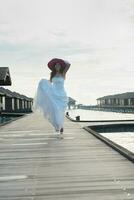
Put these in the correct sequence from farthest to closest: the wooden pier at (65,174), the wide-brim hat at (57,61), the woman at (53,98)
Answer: the woman at (53,98)
the wide-brim hat at (57,61)
the wooden pier at (65,174)

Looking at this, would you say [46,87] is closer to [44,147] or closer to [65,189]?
[44,147]

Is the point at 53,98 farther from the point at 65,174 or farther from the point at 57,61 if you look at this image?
the point at 65,174

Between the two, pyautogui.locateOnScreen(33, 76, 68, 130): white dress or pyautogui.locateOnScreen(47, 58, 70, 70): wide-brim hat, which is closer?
pyautogui.locateOnScreen(47, 58, 70, 70): wide-brim hat

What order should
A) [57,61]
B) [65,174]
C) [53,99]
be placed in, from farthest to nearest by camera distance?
1. [53,99]
2. [57,61]
3. [65,174]

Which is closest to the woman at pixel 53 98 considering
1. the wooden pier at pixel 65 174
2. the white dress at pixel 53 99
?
the white dress at pixel 53 99

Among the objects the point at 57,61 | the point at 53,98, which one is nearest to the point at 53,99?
the point at 53,98

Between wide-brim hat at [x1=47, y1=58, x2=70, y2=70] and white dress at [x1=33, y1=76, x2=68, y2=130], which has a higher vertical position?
wide-brim hat at [x1=47, y1=58, x2=70, y2=70]

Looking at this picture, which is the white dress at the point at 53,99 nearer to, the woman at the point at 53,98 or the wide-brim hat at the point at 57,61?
the woman at the point at 53,98

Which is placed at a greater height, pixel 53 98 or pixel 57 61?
pixel 57 61

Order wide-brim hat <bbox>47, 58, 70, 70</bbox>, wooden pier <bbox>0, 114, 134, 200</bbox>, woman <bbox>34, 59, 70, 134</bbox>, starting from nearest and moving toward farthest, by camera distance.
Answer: wooden pier <bbox>0, 114, 134, 200</bbox>
wide-brim hat <bbox>47, 58, 70, 70</bbox>
woman <bbox>34, 59, 70, 134</bbox>

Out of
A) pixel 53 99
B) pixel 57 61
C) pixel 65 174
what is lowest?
pixel 65 174

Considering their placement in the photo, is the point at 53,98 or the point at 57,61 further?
the point at 53,98

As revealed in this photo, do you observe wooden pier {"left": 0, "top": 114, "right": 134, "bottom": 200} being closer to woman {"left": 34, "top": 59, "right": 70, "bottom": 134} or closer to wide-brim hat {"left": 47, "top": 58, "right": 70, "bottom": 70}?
woman {"left": 34, "top": 59, "right": 70, "bottom": 134}

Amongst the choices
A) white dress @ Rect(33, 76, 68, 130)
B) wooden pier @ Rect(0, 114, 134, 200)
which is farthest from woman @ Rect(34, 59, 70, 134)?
wooden pier @ Rect(0, 114, 134, 200)
